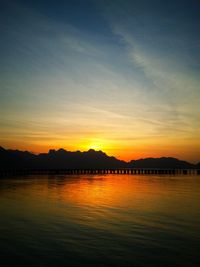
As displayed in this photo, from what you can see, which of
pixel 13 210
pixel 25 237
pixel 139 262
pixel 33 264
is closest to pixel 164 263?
pixel 139 262

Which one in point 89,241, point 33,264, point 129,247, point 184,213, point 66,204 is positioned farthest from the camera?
point 66,204

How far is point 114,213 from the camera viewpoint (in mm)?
24453

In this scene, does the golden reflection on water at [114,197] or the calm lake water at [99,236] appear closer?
the calm lake water at [99,236]

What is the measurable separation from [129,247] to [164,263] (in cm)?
255

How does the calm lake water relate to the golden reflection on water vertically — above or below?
below

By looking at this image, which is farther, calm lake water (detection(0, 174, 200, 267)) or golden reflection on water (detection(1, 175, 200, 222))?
golden reflection on water (detection(1, 175, 200, 222))

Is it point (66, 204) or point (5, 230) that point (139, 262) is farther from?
point (66, 204)

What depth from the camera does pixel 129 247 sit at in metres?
14.5

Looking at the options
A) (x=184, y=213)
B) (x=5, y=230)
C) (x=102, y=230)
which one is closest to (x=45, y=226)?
(x=5, y=230)

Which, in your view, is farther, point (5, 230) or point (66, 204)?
point (66, 204)

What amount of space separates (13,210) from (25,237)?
9217mm

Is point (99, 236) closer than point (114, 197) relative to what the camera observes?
Yes

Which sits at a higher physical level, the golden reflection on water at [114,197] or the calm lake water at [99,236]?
the golden reflection on water at [114,197]

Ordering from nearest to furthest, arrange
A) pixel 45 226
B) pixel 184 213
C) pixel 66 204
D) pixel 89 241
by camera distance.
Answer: pixel 89 241 → pixel 45 226 → pixel 184 213 → pixel 66 204
